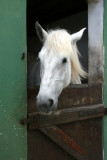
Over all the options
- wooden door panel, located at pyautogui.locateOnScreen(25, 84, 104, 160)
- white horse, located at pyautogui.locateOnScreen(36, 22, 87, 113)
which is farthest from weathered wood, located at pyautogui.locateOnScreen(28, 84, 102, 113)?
white horse, located at pyautogui.locateOnScreen(36, 22, 87, 113)

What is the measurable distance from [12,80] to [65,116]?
67 centimetres

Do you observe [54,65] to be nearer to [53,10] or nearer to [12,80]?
[12,80]

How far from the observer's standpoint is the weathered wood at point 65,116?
2.17 metres

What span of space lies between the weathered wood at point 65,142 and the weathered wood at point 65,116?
0.19ft

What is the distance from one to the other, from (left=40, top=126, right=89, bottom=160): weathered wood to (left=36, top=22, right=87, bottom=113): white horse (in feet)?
1.24

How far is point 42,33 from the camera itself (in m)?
2.33

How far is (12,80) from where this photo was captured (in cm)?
204

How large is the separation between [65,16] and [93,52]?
227 cm

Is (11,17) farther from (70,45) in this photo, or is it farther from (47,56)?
(70,45)

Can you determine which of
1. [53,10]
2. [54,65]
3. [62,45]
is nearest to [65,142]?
[54,65]

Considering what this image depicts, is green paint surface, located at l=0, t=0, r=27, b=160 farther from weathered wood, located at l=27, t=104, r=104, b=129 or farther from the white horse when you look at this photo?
the white horse

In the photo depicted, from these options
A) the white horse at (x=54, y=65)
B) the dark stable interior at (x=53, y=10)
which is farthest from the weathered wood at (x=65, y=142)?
the dark stable interior at (x=53, y=10)

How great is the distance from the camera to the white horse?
191 cm

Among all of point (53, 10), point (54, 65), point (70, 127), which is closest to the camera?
point (54, 65)
